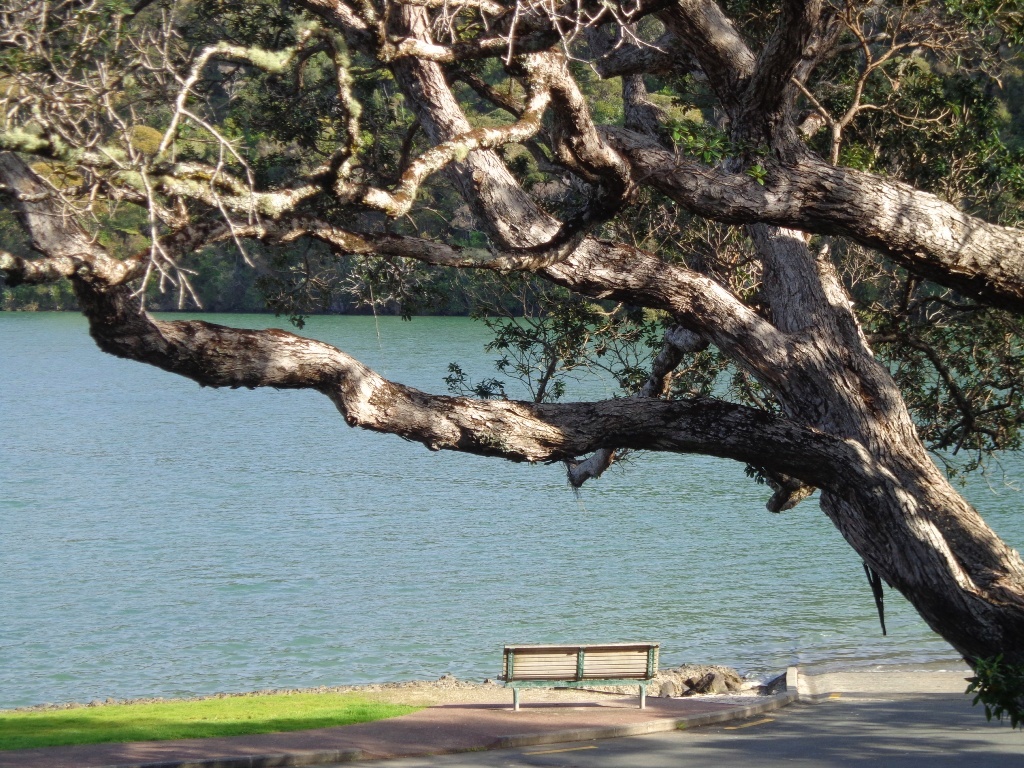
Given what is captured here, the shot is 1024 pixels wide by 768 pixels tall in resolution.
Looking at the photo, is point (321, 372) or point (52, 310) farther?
point (52, 310)

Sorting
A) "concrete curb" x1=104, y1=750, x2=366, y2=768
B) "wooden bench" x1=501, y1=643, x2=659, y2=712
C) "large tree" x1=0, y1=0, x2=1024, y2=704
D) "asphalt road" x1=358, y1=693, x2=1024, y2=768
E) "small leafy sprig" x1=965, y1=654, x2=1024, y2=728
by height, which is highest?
"large tree" x1=0, y1=0, x2=1024, y2=704

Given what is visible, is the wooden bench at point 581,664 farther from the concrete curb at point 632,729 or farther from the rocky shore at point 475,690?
the rocky shore at point 475,690

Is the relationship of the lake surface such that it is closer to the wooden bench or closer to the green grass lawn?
the green grass lawn

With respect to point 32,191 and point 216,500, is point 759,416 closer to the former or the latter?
point 32,191

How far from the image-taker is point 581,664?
12820 millimetres

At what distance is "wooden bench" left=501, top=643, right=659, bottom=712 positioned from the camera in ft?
41.9

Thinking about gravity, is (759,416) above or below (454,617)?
above

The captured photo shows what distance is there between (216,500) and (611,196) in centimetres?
2500

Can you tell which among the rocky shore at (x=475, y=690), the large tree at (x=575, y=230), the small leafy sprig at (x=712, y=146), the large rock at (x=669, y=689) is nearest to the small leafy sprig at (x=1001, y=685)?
the large tree at (x=575, y=230)

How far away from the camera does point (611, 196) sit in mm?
6789

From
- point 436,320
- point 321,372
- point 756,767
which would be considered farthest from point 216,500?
point 436,320

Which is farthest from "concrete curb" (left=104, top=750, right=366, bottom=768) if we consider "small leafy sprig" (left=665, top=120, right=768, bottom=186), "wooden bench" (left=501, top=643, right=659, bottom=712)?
"small leafy sprig" (left=665, top=120, right=768, bottom=186)

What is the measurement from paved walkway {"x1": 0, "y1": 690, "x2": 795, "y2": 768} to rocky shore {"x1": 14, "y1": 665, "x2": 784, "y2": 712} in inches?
27.3

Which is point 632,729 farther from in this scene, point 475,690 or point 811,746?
point 475,690
